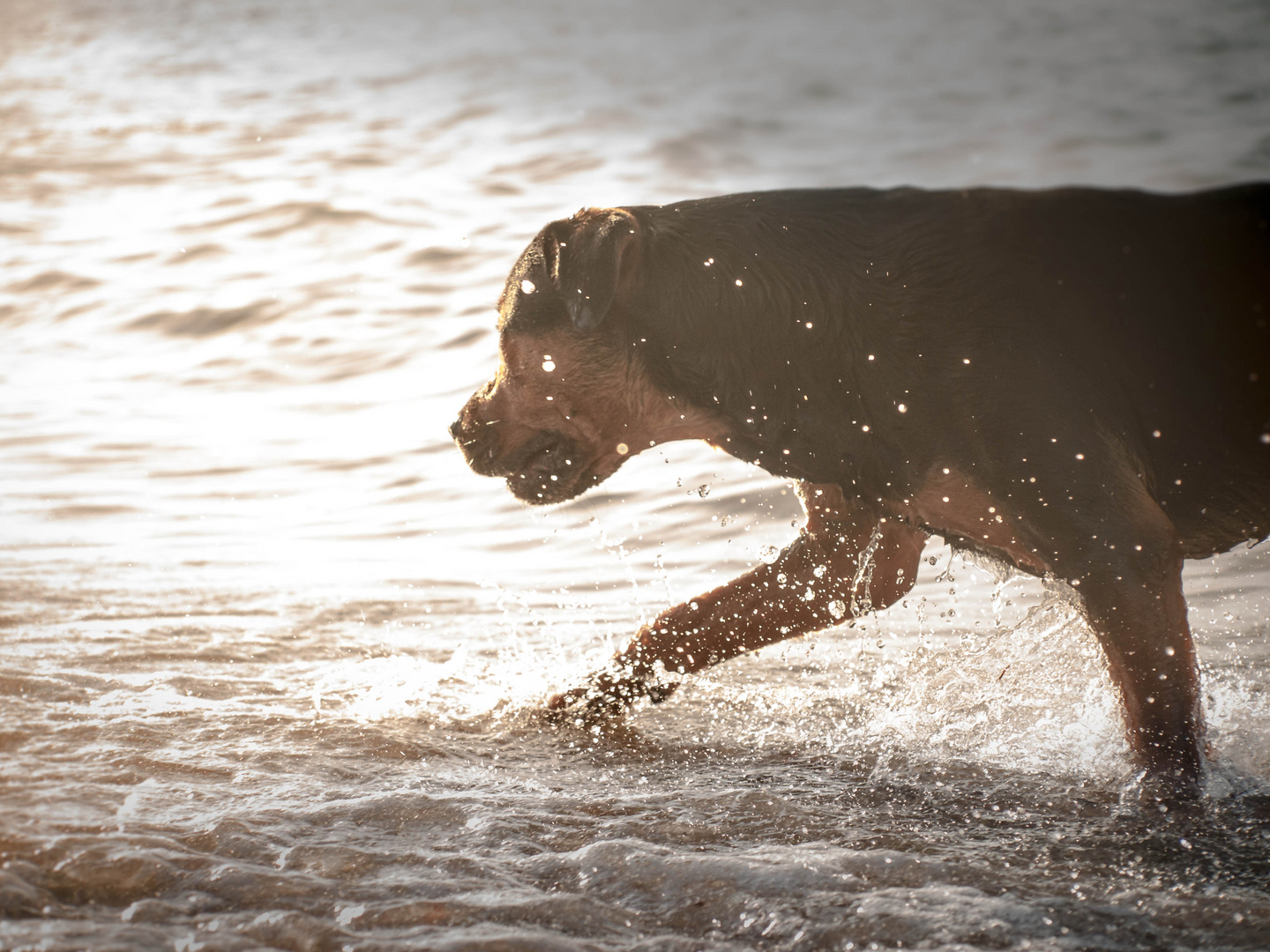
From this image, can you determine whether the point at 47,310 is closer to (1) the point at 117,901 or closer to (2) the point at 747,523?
(2) the point at 747,523

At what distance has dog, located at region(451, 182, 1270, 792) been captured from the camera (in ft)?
8.78

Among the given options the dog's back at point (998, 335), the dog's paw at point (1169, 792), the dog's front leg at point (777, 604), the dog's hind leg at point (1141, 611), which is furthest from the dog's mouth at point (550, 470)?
the dog's paw at point (1169, 792)

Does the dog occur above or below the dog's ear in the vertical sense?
below

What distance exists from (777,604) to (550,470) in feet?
2.53

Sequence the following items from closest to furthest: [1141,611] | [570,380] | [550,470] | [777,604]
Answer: [1141,611]
[570,380]
[550,470]
[777,604]

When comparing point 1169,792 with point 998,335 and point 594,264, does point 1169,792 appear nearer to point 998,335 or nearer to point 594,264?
point 998,335

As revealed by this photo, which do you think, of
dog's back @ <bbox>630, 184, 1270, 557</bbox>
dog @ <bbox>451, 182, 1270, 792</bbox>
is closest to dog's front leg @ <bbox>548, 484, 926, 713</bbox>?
dog @ <bbox>451, 182, 1270, 792</bbox>

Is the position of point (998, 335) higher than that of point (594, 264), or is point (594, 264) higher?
point (594, 264)

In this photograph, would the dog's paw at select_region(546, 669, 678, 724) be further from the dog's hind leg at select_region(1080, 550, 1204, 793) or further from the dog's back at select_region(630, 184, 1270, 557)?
the dog's hind leg at select_region(1080, 550, 1204, 793)

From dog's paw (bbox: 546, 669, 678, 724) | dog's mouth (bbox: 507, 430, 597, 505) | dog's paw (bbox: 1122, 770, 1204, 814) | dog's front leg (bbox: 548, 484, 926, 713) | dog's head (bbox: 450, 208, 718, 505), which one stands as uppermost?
dog's head (bbox: 450, 208, 718, 505)

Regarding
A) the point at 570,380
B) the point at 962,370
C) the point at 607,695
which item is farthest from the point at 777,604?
the point at 962,370

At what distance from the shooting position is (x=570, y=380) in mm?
3176

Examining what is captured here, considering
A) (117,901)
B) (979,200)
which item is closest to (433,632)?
(117,901)

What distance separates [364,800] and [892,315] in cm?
168
